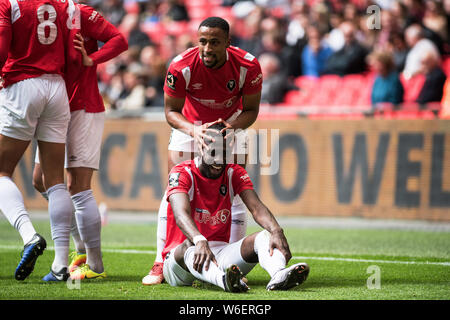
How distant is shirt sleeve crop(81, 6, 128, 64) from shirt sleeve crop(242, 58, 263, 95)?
1128 mm

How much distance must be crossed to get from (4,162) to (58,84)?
75 centimetres

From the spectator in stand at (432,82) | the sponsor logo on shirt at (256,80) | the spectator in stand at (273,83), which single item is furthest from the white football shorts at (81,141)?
the spectator in stand at (273,83)

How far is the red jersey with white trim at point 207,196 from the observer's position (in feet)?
18.8

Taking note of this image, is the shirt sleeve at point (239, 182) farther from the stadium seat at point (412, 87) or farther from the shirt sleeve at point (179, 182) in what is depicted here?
the stadium seat at point (412, 87)

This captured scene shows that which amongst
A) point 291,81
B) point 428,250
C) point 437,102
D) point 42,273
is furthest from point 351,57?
point 42,273

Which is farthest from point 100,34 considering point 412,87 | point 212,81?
point 412,87

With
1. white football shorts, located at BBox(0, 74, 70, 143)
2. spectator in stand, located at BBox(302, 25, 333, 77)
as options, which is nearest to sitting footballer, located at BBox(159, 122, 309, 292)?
white football shorts, located at BBox(0, 74, 70, 143)

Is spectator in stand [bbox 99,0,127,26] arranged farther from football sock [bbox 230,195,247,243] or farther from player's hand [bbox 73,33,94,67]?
football sock [bbox 230,195,247,243]

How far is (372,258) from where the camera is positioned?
7551 millimetres

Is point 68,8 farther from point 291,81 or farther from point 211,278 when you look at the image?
point 291,81

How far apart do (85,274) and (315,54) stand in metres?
8.41

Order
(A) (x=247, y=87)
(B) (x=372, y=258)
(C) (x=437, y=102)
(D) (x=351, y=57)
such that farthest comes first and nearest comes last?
(D) (x=351, y=57)
(C) (x=437, y=102)
(B) (x=372, y=258)
(A) (x=247, y=87)

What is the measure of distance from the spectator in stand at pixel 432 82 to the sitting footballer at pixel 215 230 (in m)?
5.93

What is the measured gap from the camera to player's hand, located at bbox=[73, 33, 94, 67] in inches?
241
